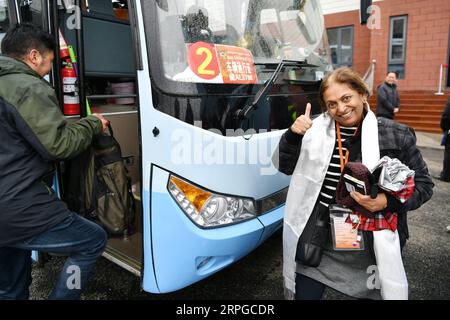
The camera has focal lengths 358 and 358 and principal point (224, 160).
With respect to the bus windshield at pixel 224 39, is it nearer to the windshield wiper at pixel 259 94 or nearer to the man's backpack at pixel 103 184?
the windshield wiper at pixel 259 94

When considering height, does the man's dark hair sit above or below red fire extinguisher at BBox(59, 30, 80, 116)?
above

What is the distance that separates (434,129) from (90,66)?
10.4 meters

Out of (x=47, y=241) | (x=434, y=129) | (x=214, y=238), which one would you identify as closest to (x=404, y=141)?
(x=214, y=238)

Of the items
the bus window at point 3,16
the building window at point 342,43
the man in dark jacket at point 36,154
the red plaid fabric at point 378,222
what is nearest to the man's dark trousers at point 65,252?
the man in dark jacket at point 36,154

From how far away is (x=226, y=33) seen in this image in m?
2.26

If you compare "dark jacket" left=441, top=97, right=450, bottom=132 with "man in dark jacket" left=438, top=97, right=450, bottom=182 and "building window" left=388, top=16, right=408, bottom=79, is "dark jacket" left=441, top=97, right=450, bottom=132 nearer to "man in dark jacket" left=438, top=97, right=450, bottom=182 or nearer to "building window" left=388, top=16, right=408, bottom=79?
"man in dark jacket" left=438, top=97, right=450, bottom=182

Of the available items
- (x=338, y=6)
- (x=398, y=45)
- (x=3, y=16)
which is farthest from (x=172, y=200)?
(x=338, y=6)

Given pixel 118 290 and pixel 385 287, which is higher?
pixel 385 287

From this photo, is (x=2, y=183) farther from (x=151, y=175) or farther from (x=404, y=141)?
(x=404, y=141)

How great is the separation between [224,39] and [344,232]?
1.35 m

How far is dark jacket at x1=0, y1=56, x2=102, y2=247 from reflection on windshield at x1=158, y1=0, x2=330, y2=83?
2.10ft

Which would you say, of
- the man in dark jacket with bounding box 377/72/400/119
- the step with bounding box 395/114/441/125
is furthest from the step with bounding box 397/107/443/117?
the man in dark jacket with bounding box 377/72/400/119

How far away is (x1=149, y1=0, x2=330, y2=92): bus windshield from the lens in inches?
79.4

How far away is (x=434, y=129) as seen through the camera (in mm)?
10453
